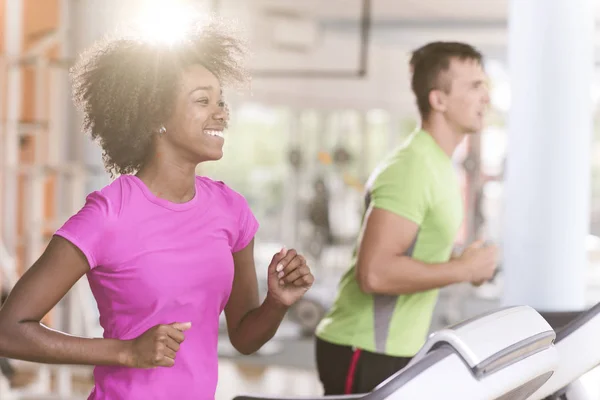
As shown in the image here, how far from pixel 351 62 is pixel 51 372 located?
370 cm

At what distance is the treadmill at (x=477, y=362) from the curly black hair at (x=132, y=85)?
0.59 m

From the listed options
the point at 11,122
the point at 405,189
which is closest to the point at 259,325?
the point at 405,189

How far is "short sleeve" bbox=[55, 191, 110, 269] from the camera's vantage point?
1236mm

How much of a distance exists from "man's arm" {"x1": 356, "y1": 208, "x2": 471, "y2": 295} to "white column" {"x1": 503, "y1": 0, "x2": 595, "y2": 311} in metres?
0.55

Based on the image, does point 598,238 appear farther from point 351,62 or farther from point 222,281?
point 222,281

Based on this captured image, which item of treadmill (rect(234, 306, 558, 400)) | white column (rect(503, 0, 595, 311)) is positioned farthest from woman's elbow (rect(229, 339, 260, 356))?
white column (rect(503, 0, 595, 311))

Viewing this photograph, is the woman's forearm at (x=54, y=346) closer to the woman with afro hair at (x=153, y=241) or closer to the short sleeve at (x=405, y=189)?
the woman with afro hair at (x=153, y=241)

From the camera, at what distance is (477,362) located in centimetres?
94

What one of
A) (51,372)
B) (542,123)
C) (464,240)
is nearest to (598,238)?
(464,240)

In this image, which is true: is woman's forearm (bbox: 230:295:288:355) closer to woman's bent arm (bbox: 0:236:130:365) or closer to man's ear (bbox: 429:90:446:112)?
woman's bent arm (bbox: 0:236:130:365)

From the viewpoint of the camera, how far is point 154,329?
1.18 metres

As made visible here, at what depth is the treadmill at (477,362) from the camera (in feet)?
3.04

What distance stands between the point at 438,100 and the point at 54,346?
1171mm

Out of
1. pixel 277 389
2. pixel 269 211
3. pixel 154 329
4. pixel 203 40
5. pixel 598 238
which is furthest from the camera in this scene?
pixel 598 238
